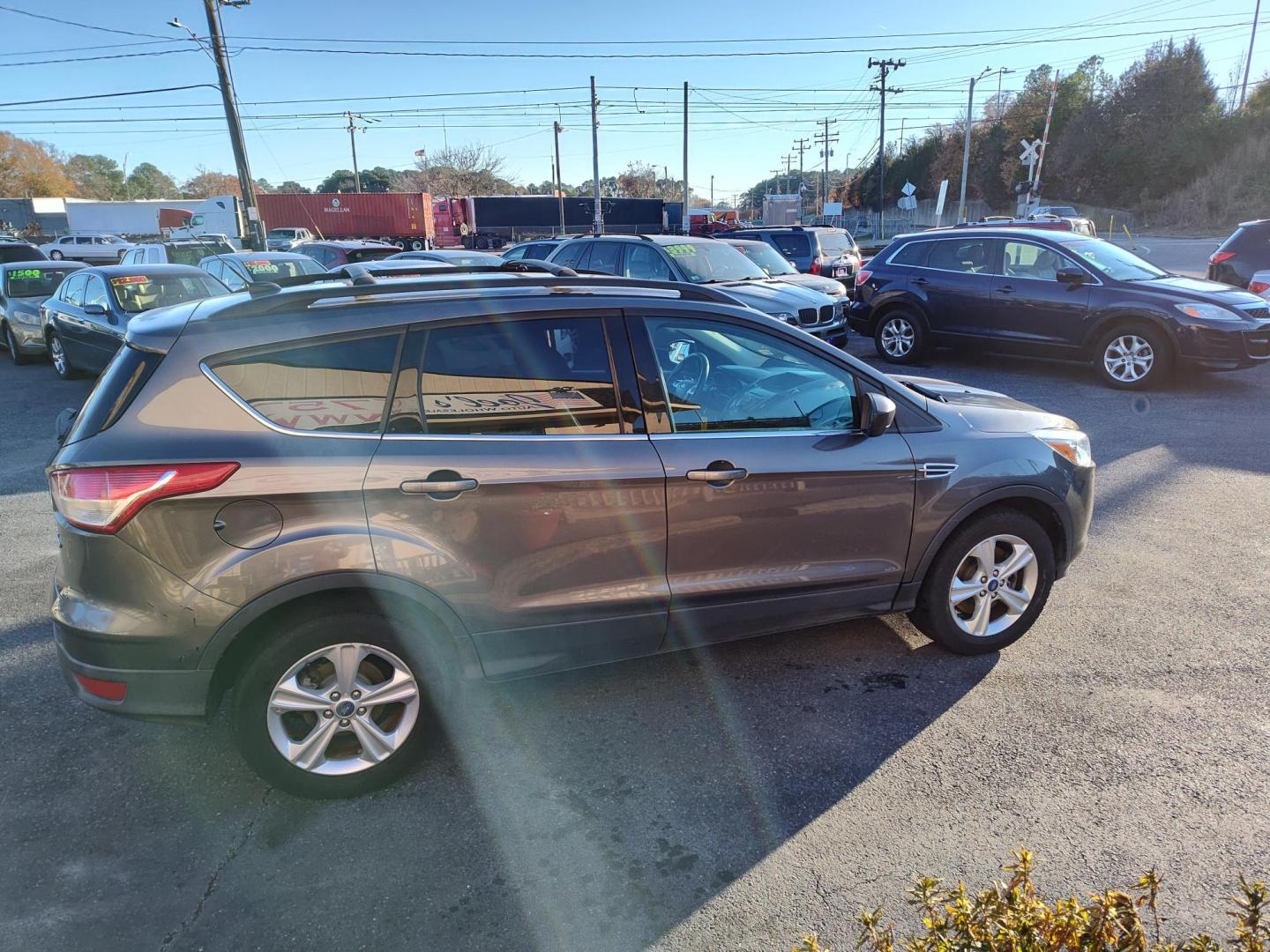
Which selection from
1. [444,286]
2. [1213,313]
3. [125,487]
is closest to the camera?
[125,487]

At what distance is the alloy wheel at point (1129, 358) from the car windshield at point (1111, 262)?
741 mm

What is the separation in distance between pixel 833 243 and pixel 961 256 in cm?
849

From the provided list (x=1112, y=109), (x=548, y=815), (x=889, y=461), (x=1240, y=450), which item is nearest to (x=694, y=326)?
(x=889, y=461)

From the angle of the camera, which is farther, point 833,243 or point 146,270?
point 833,243

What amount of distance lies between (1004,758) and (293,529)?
2752 millimetres

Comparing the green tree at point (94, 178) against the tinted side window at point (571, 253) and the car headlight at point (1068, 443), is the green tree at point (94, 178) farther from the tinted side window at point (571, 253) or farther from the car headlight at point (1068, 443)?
the car headlight at point (1068, 443)

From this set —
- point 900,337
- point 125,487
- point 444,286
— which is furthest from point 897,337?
point 125,487

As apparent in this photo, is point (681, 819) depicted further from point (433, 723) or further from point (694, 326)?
point (694, 326)

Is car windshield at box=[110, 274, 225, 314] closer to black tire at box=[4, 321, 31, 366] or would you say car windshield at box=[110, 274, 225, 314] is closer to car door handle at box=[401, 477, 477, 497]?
black tire at box=[4, 321, 31, 366]

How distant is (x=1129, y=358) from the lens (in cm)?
927

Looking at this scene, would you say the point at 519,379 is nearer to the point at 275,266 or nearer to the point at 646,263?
the point at 646,263

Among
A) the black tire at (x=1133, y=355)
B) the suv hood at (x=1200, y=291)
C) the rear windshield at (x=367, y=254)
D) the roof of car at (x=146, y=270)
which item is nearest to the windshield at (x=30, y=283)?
the roof of car at (x=146, y=270)

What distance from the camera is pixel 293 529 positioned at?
2613 mm

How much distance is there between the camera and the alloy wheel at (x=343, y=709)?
8.98 feet
